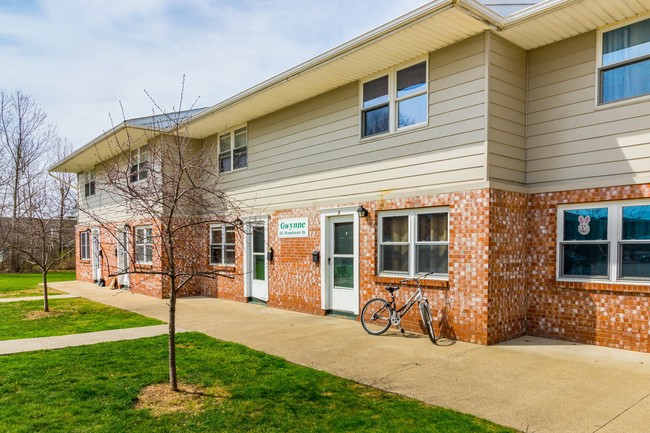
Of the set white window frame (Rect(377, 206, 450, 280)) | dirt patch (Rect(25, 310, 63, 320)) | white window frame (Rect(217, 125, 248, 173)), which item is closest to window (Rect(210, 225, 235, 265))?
white window frame (Rect(217, 125, 248, 173))

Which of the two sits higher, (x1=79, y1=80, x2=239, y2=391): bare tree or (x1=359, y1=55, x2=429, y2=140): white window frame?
(x1=359, y1=55, x2=429, y2=140): white window frame

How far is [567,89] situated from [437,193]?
2507 mm

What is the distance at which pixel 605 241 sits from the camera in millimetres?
6711

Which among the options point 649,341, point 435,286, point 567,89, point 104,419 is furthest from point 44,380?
point 567,89

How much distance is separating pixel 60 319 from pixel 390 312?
683 cm

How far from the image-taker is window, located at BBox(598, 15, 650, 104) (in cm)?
643

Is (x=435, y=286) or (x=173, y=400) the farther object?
(x=435, y=286)

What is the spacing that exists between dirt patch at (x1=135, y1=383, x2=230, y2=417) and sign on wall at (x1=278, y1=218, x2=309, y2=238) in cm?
548

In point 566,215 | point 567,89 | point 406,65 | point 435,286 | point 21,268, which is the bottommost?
point 21,268

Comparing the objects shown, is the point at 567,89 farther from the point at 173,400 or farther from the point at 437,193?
the point at 173,400

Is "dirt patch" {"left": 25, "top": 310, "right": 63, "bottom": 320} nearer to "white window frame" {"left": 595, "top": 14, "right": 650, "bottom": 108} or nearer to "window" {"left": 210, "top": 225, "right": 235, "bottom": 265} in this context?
"window" {"left": 210, "top": 225, "right": 235, "bottom": 265}

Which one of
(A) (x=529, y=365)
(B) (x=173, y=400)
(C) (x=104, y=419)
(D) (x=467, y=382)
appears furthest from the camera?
(A) (x=529, y=365)

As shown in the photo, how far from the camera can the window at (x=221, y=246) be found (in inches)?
509

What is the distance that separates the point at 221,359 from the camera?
20.2ft
